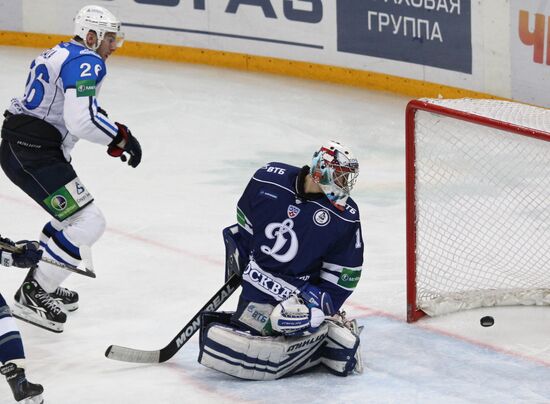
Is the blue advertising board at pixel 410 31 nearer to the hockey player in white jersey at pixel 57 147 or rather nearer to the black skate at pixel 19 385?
the hockey player in white jersey at pixel 57 147

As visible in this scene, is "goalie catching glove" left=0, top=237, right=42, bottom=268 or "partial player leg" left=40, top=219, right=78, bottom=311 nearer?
"goalie catching glove" left=0, top=237, right=42, bottom=268

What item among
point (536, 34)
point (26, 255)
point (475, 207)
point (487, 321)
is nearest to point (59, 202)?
point (26, 255)

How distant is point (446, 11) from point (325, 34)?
107cm

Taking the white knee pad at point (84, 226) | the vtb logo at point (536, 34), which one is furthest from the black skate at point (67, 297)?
the vtb logo at point (536, 34)

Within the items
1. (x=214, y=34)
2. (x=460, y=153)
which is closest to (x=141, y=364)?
(x=460, y=153)

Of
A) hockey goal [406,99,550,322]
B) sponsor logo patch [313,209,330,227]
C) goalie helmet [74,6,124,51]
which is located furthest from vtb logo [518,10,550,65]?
sponsor logo patch [313,209,330,227]

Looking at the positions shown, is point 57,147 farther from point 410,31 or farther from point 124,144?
point 410,31

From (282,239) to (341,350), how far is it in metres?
0.44

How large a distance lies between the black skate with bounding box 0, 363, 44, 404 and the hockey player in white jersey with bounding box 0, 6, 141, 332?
0.98 m

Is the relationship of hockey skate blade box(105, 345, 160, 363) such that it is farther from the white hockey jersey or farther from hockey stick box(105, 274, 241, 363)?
the white hockey jersey

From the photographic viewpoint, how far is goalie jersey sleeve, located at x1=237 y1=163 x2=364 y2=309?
4285mm

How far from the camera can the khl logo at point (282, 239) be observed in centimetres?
431

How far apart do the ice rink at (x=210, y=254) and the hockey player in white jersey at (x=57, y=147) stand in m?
0.18

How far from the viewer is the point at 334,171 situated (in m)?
4.22
